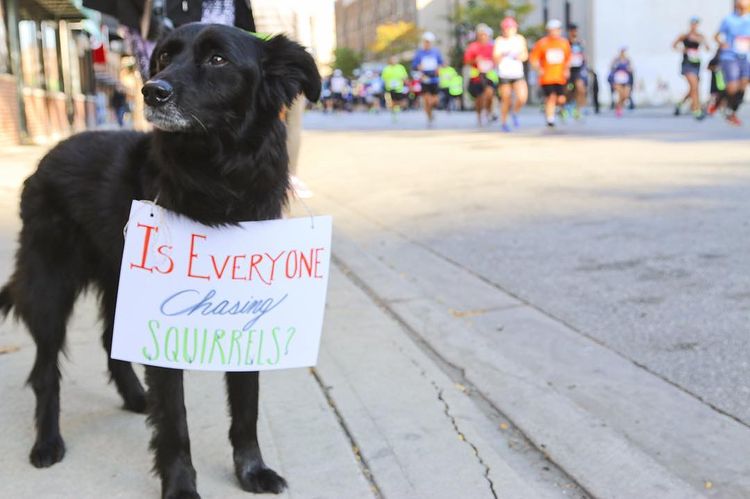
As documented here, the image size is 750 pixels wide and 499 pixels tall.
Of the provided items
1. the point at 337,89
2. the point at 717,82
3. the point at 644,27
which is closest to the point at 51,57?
the point at 717,82

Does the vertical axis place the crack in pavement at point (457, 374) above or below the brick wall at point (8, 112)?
below

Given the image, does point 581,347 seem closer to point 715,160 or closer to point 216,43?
point 216,43

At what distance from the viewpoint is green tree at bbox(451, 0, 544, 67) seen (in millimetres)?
51844

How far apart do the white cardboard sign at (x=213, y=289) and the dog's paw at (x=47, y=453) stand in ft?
1.52

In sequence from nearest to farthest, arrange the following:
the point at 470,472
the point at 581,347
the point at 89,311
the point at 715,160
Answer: the point at 470,472 → the point at 581,347 → the point at 89,311 → the point at 715,160

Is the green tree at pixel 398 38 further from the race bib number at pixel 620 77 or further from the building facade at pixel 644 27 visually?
the race bib number at pixel 620 77

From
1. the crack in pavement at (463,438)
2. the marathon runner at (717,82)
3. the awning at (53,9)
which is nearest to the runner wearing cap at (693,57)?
the marathon runner at (717,82)

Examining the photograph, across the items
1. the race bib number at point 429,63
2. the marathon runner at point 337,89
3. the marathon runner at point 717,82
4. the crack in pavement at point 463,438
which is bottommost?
the crack in pavement at point 463,438

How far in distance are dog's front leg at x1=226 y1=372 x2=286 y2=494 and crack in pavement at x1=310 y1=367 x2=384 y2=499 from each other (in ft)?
0.84

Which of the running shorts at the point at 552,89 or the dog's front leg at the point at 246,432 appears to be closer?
the dog's front leg at the point at 246,432

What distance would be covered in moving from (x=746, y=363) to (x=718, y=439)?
2.22ft

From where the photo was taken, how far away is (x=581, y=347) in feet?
Result: 11.4

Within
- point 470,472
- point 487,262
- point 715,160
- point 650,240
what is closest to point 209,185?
point 470,472

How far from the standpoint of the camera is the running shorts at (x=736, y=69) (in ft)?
47.0
